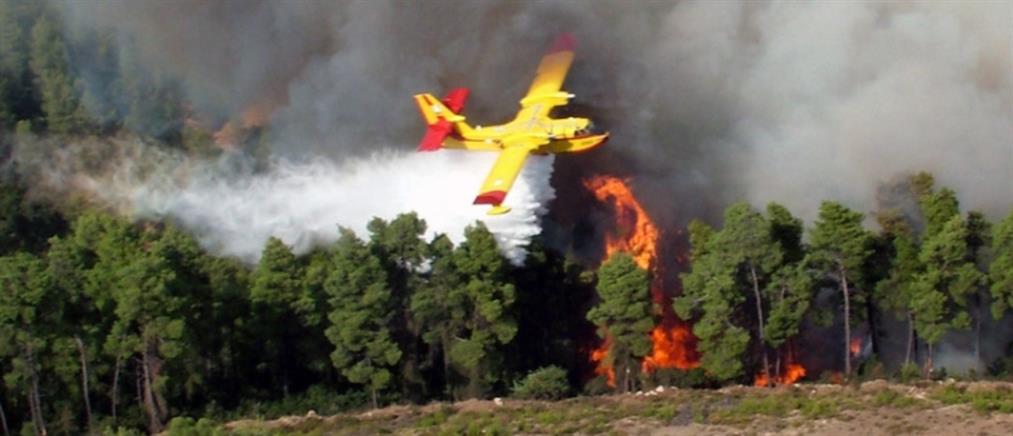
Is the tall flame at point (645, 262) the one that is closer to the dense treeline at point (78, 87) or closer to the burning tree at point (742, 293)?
the burning tree at point (742, 293)

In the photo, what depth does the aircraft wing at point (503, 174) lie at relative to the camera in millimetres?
61531

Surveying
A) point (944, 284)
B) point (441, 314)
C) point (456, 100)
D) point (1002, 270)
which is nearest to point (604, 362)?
Answer: point (441, 314)

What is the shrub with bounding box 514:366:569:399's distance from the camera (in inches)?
2483

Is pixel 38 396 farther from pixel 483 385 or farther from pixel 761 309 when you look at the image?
pixel 761 309

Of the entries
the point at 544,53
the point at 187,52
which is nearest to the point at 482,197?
the point at 544,53

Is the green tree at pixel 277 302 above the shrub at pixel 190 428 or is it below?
above

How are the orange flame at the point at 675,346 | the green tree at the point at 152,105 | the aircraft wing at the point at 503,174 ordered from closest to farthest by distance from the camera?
the aircraft wing at the point at 503,174
the orange flame at the point at 675,346
the green tree at the point at 152,105

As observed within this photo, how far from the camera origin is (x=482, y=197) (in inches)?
2434

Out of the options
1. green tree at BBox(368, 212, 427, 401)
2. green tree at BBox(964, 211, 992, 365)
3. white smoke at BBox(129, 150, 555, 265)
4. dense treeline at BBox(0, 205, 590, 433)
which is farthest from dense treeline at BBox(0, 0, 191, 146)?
green tree at BBox(964, 211, 992, 365)

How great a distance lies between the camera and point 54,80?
274ft

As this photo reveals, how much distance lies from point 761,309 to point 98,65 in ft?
117

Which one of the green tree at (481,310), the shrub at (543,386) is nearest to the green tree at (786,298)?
the shrub at (543,386)

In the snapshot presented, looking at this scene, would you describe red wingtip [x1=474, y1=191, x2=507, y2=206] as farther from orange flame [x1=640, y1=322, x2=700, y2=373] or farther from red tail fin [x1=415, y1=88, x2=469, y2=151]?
orange flame [x1=640, y1=322, x2=700, y2=373]

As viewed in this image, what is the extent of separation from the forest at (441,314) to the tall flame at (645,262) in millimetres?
312
